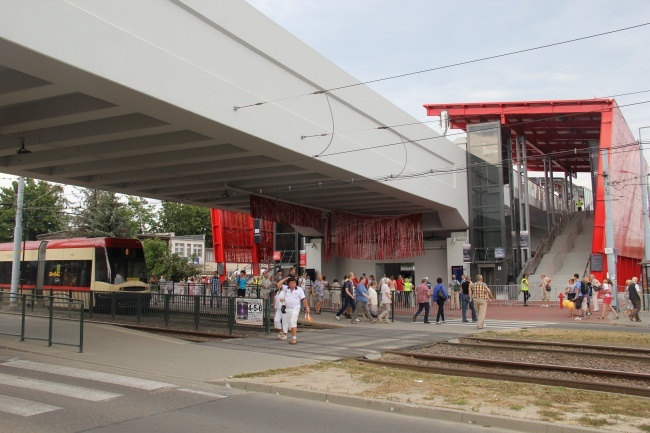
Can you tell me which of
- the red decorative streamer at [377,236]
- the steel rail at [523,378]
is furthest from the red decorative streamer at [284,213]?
the steel rail at [523,378]

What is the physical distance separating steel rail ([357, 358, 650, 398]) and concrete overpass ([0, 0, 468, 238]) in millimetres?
8032

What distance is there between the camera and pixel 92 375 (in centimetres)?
1059

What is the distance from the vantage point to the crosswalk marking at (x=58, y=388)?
8773 mm

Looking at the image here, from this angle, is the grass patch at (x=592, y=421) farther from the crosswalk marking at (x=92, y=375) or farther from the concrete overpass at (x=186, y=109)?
the concrete overpass at (x=186, y=109)

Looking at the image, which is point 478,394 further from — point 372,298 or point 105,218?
point 105,218

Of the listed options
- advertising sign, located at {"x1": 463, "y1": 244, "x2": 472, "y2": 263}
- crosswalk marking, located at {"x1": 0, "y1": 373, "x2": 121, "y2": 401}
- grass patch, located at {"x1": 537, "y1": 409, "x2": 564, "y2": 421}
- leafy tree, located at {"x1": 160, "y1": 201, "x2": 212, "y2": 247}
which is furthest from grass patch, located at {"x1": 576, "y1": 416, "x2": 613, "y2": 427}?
leafy tree, located at {"x1": 160, "y1": 201, "x2": 212, "y2": 247}

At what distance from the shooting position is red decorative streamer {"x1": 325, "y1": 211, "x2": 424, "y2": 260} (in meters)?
34.2

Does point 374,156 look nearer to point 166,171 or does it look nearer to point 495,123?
point 166,171

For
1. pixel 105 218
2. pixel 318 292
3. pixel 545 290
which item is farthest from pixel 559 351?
pixel 105 218

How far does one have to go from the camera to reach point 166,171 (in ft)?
75.0

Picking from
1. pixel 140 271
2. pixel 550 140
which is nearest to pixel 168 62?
pixel 140 271

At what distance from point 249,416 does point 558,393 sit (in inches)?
182

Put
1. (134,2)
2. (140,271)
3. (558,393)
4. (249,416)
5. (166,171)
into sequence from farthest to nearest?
1. (140,271)
2. (166,171)
3. (134,2)
4. (558,393)
5. (249,416)

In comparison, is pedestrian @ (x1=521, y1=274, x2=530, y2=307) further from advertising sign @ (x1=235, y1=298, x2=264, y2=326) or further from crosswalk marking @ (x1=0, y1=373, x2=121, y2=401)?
crosswalk marking @ (x1=0, y1=373, x2=121, y2=401)
